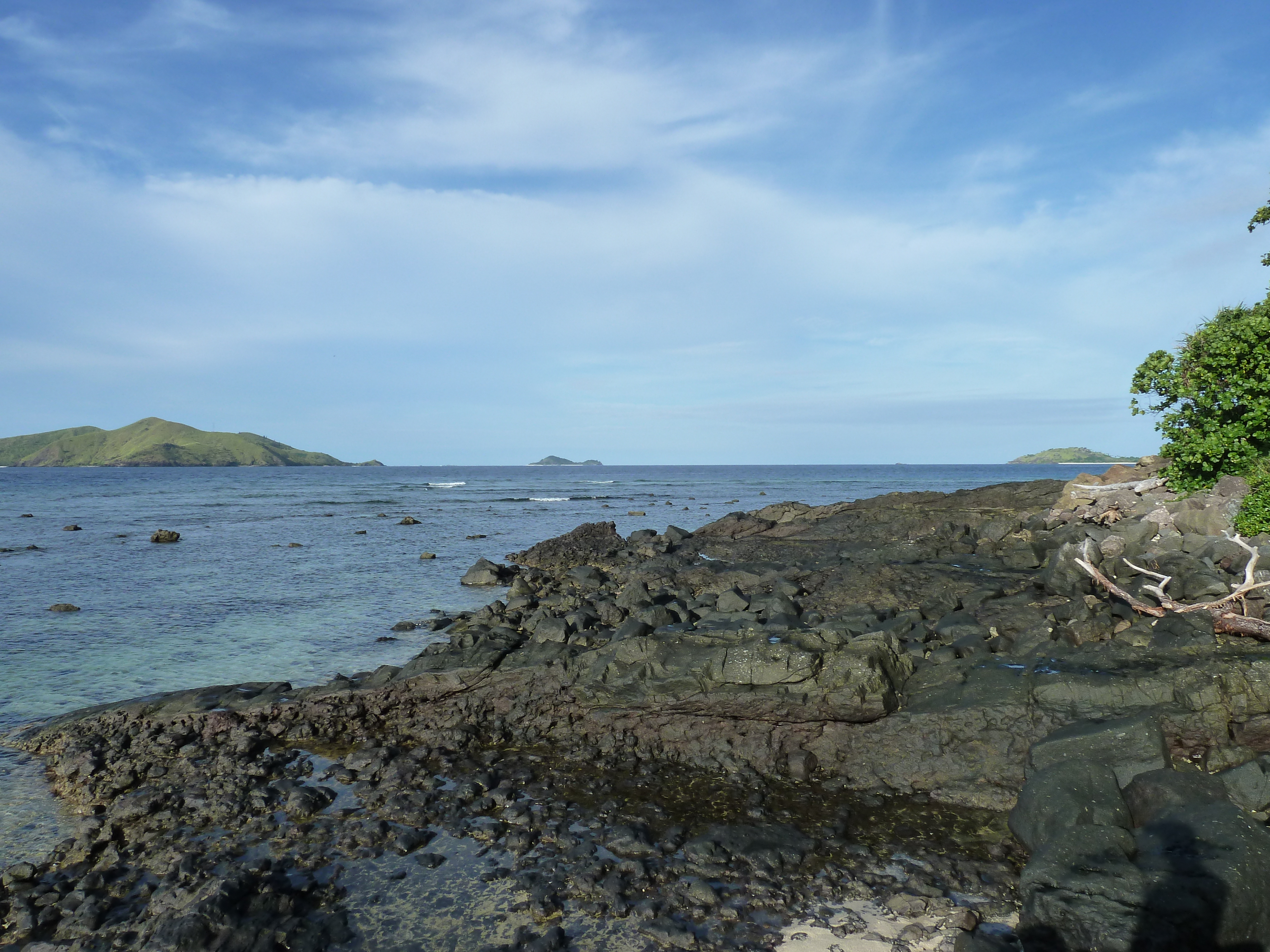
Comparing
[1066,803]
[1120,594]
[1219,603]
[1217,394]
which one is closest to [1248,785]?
[1066,803]

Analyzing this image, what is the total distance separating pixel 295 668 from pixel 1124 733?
17.0 m

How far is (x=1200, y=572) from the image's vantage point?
1762cm

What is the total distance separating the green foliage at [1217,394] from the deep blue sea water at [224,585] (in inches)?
964

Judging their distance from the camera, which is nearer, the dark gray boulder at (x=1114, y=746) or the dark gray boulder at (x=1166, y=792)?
the dark gray boulder at (x=1166, y=792)

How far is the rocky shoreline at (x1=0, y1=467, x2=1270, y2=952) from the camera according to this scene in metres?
8.01

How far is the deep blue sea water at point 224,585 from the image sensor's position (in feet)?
56.3

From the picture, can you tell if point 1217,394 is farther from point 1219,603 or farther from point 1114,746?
point 1114,746

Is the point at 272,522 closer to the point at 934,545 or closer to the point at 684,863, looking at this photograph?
the point at 934,545

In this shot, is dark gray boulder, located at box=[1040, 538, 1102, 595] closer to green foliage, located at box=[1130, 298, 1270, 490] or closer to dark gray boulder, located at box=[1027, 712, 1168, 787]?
green foliage, located at box=[1130, 298, 1270, 490]

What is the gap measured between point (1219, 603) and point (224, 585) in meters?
32.6

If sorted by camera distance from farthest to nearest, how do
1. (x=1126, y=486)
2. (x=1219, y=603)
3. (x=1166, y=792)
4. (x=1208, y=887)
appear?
(x=1126, y=486)
(x=1219, y=603)
(x=1166, y=792)
(x=1208, y=887)

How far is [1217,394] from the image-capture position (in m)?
22.4

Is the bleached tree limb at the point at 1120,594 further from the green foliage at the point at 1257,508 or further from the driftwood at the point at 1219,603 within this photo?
the green foliage at the point at 1257,508

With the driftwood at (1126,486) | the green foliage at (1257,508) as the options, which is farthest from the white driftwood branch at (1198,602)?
the driftwood at (1126,486)
